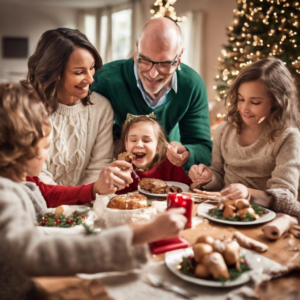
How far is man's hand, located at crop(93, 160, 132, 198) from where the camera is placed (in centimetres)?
164

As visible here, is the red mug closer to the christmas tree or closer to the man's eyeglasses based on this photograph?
the man's eyeglasses

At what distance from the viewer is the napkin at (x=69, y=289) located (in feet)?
3.06

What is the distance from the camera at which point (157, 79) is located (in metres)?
2.35

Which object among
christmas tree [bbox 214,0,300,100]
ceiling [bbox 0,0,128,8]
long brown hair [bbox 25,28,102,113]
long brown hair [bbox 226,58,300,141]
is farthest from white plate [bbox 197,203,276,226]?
ceiling [bbox 0,0,128,8]

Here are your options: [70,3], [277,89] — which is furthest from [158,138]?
[70,3]

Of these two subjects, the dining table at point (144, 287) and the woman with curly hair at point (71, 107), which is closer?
the dining table at point (144, 287)

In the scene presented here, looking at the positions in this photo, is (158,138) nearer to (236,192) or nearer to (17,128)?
(236,192)

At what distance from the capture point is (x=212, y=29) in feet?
24.5

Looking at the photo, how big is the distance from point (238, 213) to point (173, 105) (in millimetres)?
1235

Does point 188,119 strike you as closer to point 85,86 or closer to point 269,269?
point 85,86

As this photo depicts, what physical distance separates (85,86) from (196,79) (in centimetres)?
91

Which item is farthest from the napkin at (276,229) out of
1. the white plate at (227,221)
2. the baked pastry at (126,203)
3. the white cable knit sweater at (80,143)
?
the white cable knit sweater at (80,143)

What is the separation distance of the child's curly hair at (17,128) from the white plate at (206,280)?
1.70 ft

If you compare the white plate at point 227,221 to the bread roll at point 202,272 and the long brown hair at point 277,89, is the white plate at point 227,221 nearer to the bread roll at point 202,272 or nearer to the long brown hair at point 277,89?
the bread roll at point 202,272
